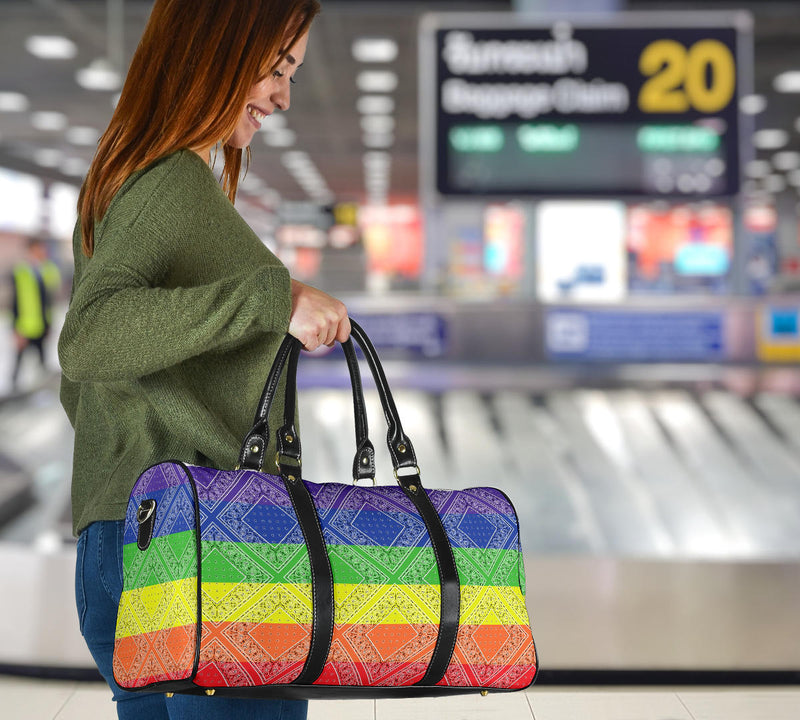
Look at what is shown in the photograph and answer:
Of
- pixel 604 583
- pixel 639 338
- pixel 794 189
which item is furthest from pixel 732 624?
pixel 794 189

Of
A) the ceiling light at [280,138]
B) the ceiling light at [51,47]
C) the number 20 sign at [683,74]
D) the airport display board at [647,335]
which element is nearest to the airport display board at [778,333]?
the airport display board at [647,335]

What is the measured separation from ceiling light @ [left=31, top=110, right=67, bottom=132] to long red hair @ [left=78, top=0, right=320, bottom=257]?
17.5 m

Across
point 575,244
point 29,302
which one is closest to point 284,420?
point 29,302

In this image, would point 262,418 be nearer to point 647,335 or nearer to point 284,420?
point 284,420

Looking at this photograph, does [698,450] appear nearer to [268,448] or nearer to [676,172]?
[676,172]

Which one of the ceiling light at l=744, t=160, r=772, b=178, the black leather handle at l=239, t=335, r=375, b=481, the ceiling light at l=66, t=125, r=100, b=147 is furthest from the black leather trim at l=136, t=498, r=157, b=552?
the ceiling light at l=744, t=160, r=772, b=178

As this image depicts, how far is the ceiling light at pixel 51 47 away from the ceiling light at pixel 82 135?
5.91 metres

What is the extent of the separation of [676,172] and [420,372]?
355 cm

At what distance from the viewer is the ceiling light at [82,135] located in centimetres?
1911

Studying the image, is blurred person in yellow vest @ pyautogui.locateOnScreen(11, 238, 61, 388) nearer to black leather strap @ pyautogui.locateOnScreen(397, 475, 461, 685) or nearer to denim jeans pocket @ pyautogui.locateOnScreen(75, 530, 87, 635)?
denim jeans pocket @ pyautogui.locateOnScreen(75, 530, 87, 635)

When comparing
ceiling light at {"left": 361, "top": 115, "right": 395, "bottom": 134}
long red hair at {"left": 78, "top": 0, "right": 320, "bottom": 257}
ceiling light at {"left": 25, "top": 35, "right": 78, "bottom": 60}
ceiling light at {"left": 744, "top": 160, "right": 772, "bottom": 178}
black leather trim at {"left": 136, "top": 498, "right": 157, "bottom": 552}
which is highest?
ceiling light at {"left": 25, "top": 35, "right": 78, "bottom": 60}

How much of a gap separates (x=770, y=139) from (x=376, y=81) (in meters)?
9.39

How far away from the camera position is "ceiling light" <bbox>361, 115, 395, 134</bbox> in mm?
16859

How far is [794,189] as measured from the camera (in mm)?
28438
